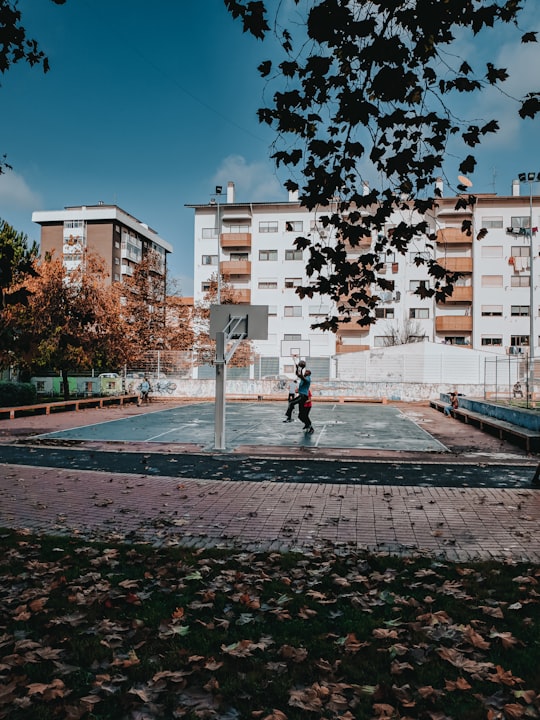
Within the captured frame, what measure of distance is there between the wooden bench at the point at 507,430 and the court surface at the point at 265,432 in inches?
78.7

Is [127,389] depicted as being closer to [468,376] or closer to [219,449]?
[468,376]

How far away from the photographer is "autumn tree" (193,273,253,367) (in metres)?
46.8

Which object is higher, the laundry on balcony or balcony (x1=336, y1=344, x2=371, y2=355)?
the laundry on balcony

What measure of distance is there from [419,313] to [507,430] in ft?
129

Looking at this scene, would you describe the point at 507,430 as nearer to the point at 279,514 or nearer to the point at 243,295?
the point at 279,514

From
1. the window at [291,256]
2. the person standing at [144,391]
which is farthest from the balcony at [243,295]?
the person standing at [144,391]

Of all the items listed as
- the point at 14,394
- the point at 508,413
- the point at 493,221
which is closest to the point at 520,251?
the point at 493,221

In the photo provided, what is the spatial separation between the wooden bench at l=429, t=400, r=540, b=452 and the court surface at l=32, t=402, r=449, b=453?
6.56 ft

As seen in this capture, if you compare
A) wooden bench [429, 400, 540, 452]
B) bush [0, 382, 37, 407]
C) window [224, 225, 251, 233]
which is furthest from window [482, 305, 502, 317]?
bush [0, 382, 37, 407]

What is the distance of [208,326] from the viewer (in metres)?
46.0

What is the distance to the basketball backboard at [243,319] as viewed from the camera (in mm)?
14766

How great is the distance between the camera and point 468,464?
11758 mm

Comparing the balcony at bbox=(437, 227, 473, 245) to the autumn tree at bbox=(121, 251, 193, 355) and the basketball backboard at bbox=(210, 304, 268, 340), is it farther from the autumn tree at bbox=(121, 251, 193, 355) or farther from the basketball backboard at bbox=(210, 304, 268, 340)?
the basketball backboard at bbox=(210, 304, 268, 340)

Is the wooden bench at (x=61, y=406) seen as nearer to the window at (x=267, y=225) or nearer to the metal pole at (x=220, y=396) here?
Result: the metal pole at (x=220, y=396)
